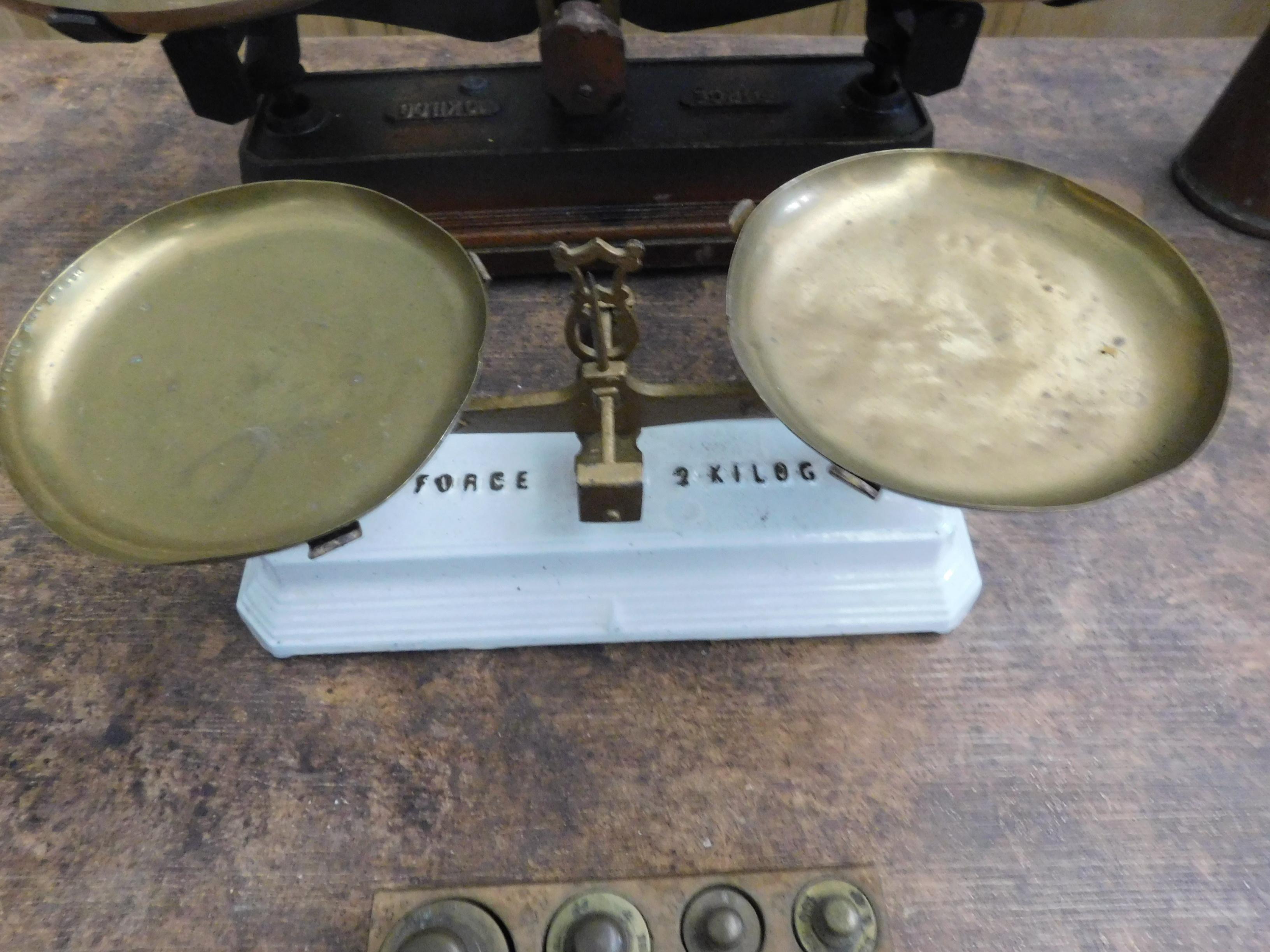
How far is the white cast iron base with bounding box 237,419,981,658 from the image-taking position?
0.99m

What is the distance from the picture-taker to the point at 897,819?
3.07ft

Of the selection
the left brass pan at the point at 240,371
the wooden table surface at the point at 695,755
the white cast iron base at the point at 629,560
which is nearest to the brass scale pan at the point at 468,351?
the left brass pan at the point at 240,371

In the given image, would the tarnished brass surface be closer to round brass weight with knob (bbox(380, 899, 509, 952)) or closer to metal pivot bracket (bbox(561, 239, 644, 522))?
round brass weight with knob (bbox(380, 899, 509, 952))

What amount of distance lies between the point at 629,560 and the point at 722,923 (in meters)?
0.39

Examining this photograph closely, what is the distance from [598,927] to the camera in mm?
802

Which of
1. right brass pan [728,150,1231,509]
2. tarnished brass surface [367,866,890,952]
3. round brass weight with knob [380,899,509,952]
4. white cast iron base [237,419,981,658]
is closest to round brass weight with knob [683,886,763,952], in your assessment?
tarnished brass surface [367,866,890,952]

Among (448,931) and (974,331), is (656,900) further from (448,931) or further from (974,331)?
(974,331)

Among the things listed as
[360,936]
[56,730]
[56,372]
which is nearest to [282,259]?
[56,372]

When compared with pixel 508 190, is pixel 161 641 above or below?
below

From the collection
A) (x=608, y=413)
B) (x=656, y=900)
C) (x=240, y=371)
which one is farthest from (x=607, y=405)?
(x=656, y=900)

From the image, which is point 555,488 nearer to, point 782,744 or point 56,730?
point 782,744

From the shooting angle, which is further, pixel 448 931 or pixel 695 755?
pixel 695 755

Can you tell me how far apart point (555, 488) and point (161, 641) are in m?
0.52

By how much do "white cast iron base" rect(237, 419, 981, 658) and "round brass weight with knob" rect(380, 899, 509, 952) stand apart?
0.31m
